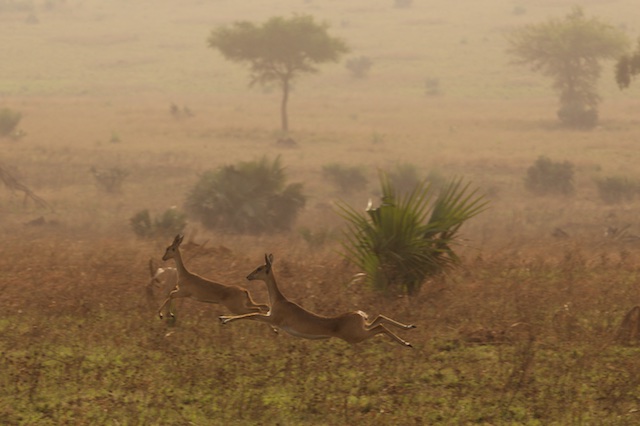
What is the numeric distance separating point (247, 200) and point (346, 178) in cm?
897

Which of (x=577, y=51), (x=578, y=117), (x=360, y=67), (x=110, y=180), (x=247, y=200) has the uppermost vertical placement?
(x=577, y=51)

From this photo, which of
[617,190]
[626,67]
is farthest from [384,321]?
[626,67]

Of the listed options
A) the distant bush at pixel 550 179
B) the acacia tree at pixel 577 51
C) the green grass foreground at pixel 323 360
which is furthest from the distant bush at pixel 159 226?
the acacia tree at pixel 577 51

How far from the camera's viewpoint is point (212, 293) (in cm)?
881

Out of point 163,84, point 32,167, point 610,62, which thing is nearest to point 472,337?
point 32,167

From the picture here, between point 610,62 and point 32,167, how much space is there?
47.8 metres

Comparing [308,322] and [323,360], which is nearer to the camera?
[308,322]

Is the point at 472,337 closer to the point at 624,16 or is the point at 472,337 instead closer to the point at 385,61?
the point at 385,61

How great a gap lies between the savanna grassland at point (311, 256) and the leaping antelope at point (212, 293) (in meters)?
0.38

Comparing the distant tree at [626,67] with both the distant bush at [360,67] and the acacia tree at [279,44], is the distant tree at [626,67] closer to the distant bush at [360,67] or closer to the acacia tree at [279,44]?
the acacia tree at [279,44]

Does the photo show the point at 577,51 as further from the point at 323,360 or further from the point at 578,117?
the point at 323,360

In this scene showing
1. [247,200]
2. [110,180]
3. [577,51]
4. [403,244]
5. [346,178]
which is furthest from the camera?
[577,51]

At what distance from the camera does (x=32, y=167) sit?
1324 inches

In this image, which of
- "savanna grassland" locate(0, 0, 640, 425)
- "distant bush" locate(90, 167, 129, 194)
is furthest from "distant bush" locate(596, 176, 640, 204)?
"distant bush" locate(90, 167, 129, 194)
